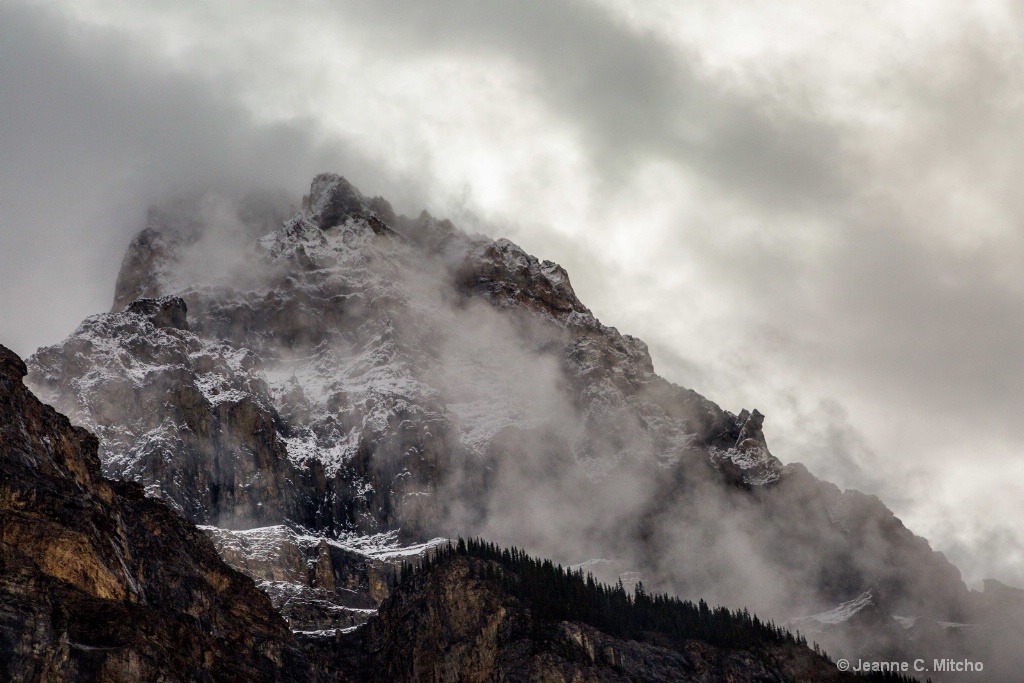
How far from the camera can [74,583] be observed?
14162cm

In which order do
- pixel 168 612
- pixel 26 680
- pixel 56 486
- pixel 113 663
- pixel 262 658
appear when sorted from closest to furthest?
pixel 26 680 → pixel 113 663 → pixel 56 486 → pixel 168 612 → pixel 262 658

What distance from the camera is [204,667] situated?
159500 millimetres

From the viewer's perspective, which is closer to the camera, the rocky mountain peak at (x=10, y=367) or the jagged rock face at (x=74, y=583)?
the jagged rock face at (x=74, y=583)

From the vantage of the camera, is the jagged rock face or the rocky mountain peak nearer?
the jagged rock face

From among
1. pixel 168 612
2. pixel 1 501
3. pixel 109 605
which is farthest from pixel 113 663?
pixel 168 612

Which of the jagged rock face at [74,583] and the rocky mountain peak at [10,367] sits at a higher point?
the rocky mountain peak at [10,367]

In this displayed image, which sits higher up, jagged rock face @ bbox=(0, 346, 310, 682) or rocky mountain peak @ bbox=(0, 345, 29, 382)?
rocky mountain peak @ bbox=(0, 345, 29, 382)

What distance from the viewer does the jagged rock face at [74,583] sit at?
12925 centimetres

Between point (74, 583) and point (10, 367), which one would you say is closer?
point (74, 583)

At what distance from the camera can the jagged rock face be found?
424 ft

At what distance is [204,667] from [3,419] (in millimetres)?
37601

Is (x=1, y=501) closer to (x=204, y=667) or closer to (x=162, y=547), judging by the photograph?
(x=204, y=667)

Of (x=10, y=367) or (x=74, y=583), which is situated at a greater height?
(x=10, y=367)

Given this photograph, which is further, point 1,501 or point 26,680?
point 1,501
